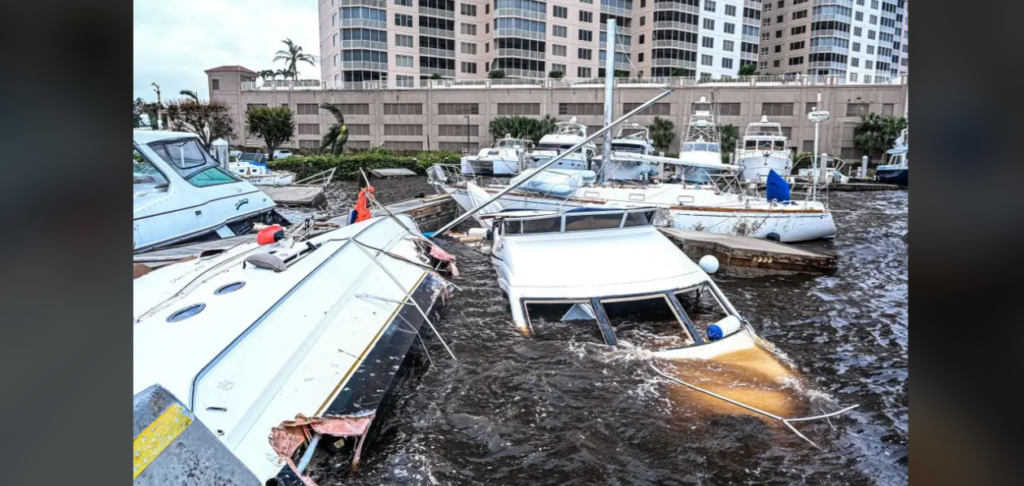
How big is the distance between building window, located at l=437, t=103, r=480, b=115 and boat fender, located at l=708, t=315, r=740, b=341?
47.9m

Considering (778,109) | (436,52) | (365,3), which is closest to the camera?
(778,109)

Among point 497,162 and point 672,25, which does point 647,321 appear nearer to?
point 497,162

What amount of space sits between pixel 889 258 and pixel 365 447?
1550 centimetres

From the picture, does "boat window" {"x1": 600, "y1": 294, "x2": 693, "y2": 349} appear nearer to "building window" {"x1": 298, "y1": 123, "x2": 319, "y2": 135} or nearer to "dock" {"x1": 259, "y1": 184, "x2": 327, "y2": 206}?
"dock" {"x1": 259, "y1": 184, "x2": 327, "y2": 206}

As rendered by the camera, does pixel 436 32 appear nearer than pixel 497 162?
No

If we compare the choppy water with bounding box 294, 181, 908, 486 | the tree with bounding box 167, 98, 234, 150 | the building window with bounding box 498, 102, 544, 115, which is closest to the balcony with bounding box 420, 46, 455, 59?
the building window with bounding box 498, 102, 544, 115

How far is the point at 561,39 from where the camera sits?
6241 centimetres

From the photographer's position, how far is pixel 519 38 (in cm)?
6047

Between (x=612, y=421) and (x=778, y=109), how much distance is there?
51.0 m

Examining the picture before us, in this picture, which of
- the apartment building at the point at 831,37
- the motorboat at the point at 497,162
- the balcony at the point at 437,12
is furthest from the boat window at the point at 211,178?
the apartment building at the point at 831,37

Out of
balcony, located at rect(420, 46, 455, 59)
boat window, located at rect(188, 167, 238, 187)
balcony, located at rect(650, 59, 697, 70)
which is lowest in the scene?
boat window, located at rect(188, 167, 238, 187)

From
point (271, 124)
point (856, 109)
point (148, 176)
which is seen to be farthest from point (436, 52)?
point (148, 176)

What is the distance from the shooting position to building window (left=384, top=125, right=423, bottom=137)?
5441 centimetres
